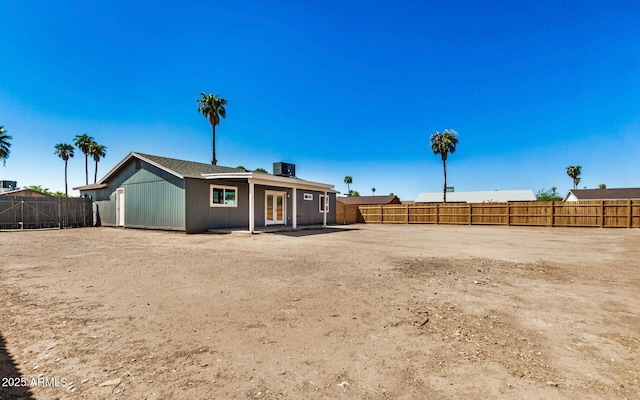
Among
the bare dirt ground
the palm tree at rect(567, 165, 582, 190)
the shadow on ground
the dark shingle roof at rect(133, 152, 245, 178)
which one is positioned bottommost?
the bare dirt ground

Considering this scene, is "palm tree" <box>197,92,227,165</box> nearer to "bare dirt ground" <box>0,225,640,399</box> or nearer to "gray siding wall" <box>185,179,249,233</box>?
"gray siding wall" <box>185,179,249,233</box>

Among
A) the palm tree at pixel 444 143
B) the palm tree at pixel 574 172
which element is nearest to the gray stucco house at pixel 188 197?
the palm tree at pixel 444 143

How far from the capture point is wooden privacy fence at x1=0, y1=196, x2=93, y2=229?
1636 cm

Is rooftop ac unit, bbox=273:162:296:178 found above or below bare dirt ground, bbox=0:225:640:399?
above

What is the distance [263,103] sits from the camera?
20578 millimetres

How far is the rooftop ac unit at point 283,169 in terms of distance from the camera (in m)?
20.7

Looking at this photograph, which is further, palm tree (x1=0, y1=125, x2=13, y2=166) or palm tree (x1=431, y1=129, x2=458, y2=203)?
palm tree (x1=431, y1=129, x2=458, y2=203)

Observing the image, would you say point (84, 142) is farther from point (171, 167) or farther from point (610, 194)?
point (610, 194)

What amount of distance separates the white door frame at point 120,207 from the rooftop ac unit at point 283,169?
9669 millimetres

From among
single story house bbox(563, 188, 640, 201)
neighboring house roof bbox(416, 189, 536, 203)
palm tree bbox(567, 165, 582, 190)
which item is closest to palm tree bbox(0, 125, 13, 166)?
neighboring house roof bbox(416, 189, 536, 203)

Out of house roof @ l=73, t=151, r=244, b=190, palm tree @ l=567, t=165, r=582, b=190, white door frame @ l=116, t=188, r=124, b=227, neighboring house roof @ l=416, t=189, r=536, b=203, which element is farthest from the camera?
palm tree @ l=567, t=165, r=582, b=190

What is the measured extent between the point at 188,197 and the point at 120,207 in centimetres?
711

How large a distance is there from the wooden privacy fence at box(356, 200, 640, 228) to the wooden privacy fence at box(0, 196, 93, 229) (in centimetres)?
1839

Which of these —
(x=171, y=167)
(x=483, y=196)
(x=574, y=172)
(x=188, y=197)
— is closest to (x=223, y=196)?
(x=188, y=197)
